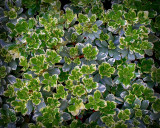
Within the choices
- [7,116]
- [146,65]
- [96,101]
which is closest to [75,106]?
[96,101]

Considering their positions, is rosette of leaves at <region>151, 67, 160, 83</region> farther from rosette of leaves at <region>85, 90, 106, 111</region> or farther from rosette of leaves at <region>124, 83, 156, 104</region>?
rosette of leaves at <region>85, 90, 106, 111</region>

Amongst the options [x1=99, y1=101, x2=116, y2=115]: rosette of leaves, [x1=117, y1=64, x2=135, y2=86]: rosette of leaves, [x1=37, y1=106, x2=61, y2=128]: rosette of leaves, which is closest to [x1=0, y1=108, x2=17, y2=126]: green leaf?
[x1=37, y1=106, x2=61, y2=128]: rosette of leaves

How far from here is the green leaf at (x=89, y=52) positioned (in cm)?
148

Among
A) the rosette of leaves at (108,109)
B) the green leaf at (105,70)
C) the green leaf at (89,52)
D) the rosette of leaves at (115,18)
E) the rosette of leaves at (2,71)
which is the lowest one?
the rosette of leaves at (108,109)

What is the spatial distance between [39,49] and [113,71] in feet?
2.26

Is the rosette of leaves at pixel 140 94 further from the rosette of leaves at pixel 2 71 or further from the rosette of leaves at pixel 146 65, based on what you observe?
the rosette of leaves at pixel 2 71

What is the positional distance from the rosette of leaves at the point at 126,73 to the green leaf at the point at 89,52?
0.83ft

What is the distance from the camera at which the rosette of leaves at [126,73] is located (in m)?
1.49

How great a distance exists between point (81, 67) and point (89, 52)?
5.7 inches

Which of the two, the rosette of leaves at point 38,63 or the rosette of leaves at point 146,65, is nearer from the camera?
the rosette of leaves at point 38,63

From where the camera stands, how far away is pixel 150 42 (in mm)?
1587

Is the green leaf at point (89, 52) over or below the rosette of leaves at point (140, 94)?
over

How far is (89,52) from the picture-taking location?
4.89 feet

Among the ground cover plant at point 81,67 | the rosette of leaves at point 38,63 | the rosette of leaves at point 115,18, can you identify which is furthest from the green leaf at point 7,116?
the rosette of leaves at point 115,18
